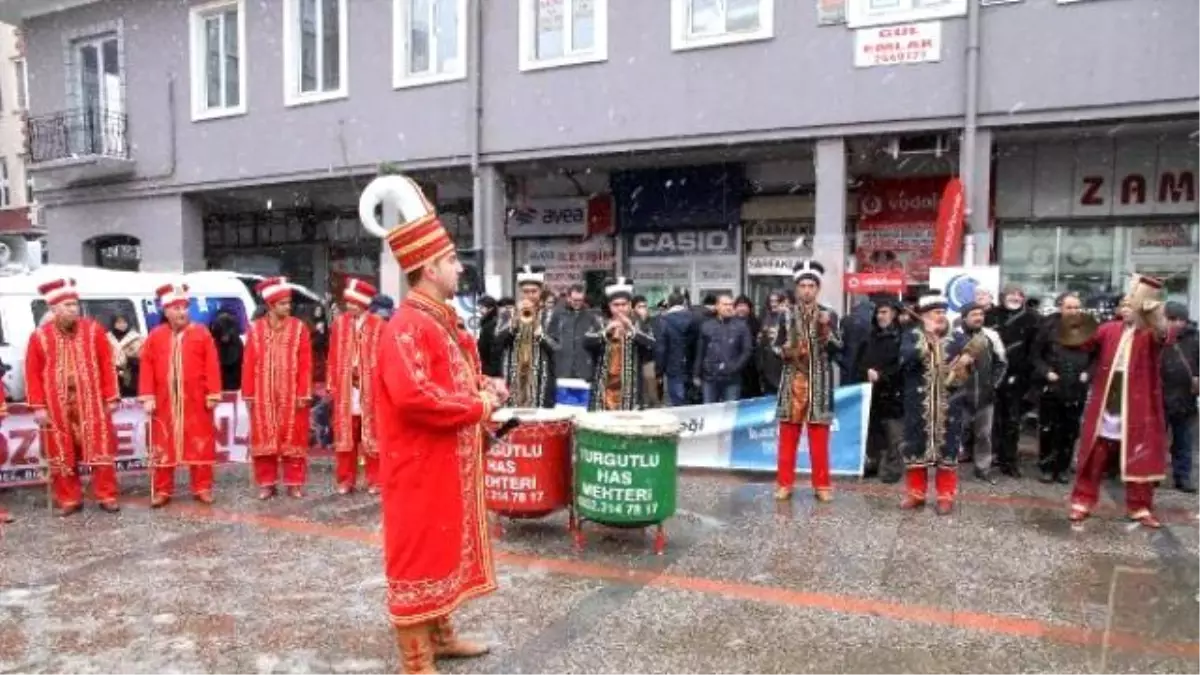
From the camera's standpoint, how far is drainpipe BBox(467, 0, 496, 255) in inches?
524

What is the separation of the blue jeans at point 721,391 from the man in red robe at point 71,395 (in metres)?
5.64

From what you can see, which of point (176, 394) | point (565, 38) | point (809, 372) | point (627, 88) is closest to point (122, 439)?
point (176, 394)

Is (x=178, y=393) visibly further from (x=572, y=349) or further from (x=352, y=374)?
(x=572, y=349)

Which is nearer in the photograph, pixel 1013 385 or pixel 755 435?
pixel 1013 385

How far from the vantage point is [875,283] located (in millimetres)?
10828

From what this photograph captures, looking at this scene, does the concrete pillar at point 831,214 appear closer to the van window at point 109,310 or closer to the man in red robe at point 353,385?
the man in red robe at point 353,385

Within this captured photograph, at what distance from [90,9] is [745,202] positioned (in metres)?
12.8

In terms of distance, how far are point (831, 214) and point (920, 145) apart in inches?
59.7

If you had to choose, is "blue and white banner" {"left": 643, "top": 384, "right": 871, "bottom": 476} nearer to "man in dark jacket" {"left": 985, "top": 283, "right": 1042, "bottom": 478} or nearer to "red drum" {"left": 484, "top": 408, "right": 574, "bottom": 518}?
"man in dark jacket" {"left": 985, "top": 283, "right": 1042, "bottom": 478}

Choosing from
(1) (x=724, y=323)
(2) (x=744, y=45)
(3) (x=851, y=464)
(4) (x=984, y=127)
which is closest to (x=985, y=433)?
(3) (x=851, y=464)

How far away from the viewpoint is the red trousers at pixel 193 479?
7555mm

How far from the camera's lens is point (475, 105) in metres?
13.3

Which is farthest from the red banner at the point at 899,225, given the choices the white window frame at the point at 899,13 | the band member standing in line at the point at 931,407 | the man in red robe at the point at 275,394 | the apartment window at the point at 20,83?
the apartment window at the point at 20,83

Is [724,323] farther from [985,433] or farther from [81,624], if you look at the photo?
[81,624]
